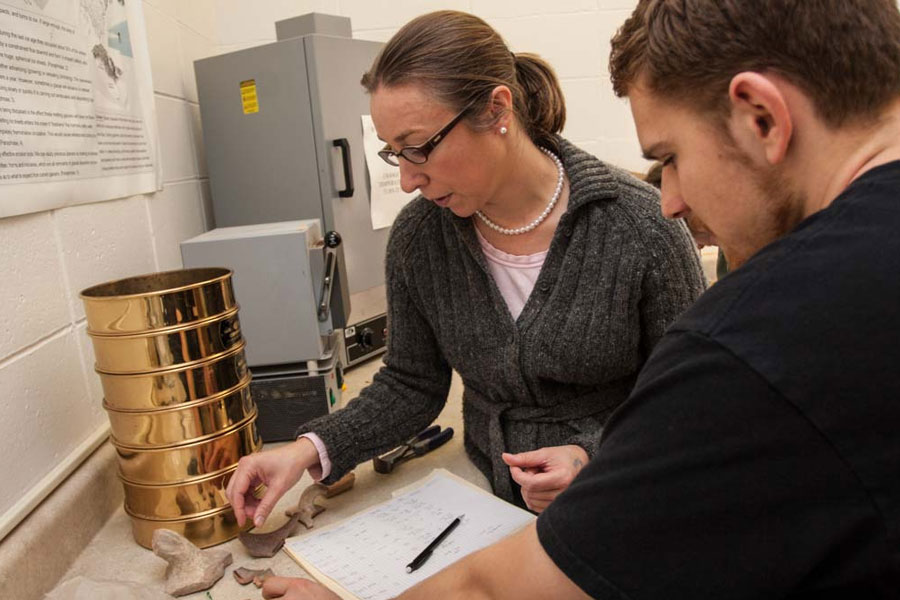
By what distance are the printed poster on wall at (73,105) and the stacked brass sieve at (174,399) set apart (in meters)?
0.23

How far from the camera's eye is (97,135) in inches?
50.8

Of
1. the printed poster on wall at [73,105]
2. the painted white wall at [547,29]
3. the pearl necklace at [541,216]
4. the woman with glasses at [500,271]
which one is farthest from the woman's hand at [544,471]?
Result: the painted white wall at [547,29]

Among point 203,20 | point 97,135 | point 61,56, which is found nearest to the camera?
point 61,56

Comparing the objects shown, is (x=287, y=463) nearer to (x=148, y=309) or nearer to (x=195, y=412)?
(x=195, y=412)

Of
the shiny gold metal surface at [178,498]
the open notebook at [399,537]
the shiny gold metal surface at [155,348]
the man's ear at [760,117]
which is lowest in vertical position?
the open notebook at [399,537]

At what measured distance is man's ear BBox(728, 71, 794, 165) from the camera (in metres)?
0.54

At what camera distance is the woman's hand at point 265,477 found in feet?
3.17

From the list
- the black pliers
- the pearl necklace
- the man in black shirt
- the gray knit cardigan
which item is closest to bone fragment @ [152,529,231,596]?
the gray knit cardigan

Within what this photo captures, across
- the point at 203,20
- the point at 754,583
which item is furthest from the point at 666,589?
the point at 203,20

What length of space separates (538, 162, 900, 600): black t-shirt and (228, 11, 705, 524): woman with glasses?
1.51ft

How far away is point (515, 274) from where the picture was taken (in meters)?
1.17

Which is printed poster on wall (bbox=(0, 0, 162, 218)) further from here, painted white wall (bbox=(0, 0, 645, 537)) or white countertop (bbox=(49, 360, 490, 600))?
white countertop (bbox=(49, 360, 490, 600))

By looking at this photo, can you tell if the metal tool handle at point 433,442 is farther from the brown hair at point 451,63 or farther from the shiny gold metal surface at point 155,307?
the brown hair at point 451,63

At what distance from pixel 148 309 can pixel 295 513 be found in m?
0.37
